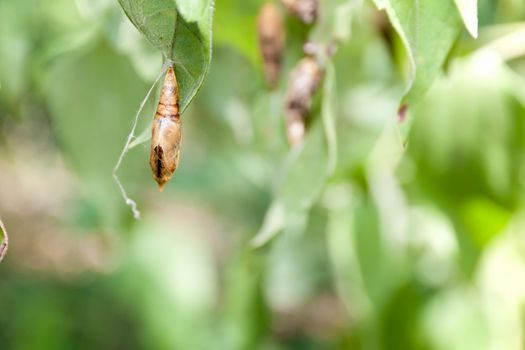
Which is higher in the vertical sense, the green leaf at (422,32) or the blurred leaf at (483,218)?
the green leaf at (422,32)

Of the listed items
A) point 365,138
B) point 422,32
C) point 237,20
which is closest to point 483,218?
point 365,138

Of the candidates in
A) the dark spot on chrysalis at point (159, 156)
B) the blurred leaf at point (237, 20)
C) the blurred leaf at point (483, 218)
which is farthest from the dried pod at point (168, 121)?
the blurred leaf at point (483, 218)

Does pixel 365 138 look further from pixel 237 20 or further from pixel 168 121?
pixel 168 121

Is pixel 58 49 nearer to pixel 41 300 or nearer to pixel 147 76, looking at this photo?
pixel 147 76

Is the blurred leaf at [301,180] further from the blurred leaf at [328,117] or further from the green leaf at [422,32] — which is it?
the green leaf at [422,32]

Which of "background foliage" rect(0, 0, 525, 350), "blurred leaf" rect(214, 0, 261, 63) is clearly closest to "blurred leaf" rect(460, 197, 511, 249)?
"background foliage" rect(0, 0, 525, 350)

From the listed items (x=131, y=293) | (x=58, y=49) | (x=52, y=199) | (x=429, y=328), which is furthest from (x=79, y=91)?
(x=52, y=199)
